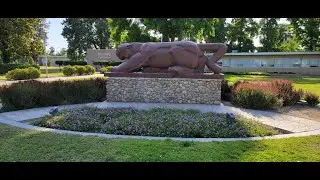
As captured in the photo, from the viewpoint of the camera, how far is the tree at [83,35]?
5658cm

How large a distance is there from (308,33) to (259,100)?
4301 cm

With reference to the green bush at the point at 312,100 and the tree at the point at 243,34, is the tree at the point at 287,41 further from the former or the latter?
the green bush at the point at 312,100

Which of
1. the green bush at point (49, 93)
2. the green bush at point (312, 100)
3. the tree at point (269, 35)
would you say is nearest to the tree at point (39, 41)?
the green bush at point (49, 93)

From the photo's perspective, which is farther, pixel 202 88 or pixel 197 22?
pixel 197 22

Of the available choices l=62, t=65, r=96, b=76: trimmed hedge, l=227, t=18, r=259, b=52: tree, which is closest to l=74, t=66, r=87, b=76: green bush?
l=62, t=65, r=96, b=76: trimmed hedge

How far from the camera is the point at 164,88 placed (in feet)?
44.7

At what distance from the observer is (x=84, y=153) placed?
5891mm

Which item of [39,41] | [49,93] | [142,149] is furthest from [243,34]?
[142,149]
